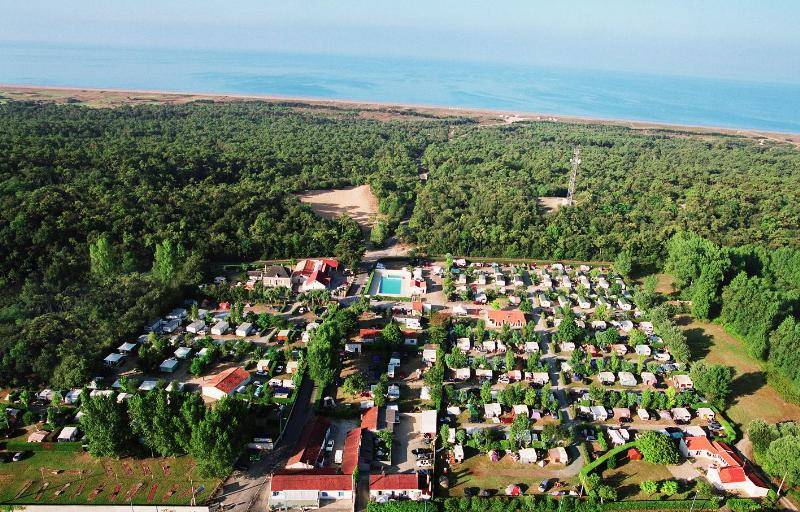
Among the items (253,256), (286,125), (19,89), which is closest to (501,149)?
(286,125)

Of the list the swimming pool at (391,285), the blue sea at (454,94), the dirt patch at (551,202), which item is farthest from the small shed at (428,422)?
the blue sea at (454,94)

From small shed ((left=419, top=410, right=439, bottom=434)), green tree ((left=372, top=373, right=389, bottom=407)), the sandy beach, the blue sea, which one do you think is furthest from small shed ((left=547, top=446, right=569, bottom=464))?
the blue sea

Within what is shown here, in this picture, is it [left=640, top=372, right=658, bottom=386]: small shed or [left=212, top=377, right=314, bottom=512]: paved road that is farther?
[left=640, top=372, right=658, bottom=386]: small shed

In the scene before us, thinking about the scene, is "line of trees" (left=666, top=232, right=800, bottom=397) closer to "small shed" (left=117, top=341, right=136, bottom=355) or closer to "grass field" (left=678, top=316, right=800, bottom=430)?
"grass field" (left=678, top=316, right=800, bottom=430)

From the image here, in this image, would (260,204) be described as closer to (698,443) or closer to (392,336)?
(392,336)

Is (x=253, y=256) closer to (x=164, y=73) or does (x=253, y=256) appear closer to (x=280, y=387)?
(x=280, y=387)

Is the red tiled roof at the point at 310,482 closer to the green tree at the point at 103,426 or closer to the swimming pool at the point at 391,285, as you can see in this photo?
the green tree at the point at 103,426

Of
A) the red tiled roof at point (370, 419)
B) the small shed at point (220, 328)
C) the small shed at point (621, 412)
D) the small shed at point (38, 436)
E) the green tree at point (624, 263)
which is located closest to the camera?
the small shed at point (38, 436)
